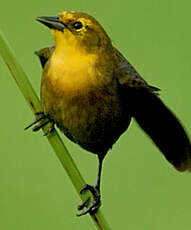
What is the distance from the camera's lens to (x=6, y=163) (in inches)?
235

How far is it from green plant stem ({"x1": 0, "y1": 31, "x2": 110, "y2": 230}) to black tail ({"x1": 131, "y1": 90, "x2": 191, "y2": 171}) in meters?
0.69

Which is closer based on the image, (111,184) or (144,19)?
(111,184)

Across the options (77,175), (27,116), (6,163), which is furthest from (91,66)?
(27,116)

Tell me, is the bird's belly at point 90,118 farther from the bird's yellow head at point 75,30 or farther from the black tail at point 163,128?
the bird's yellow head at point 75,30

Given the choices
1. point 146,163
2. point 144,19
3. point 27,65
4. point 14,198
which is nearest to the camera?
point 14,198

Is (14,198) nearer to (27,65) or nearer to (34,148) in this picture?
(34,148)

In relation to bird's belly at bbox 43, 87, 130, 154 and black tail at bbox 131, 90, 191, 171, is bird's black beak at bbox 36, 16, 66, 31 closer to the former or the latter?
bird's belly at bbox 43, 87, 130, 154

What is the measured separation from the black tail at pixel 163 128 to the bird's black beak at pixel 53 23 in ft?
1.92

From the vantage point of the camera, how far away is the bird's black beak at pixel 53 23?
440cm

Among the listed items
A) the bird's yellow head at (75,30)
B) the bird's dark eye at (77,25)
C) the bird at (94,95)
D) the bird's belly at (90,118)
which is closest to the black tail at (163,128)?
the bird at (94,95)

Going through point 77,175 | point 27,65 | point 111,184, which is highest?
point 27,65

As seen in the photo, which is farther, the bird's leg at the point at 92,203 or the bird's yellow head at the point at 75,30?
the bird's yellow head at the point at 75,30

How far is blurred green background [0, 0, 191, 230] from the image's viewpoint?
599 cm

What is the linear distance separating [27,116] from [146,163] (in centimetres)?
85
